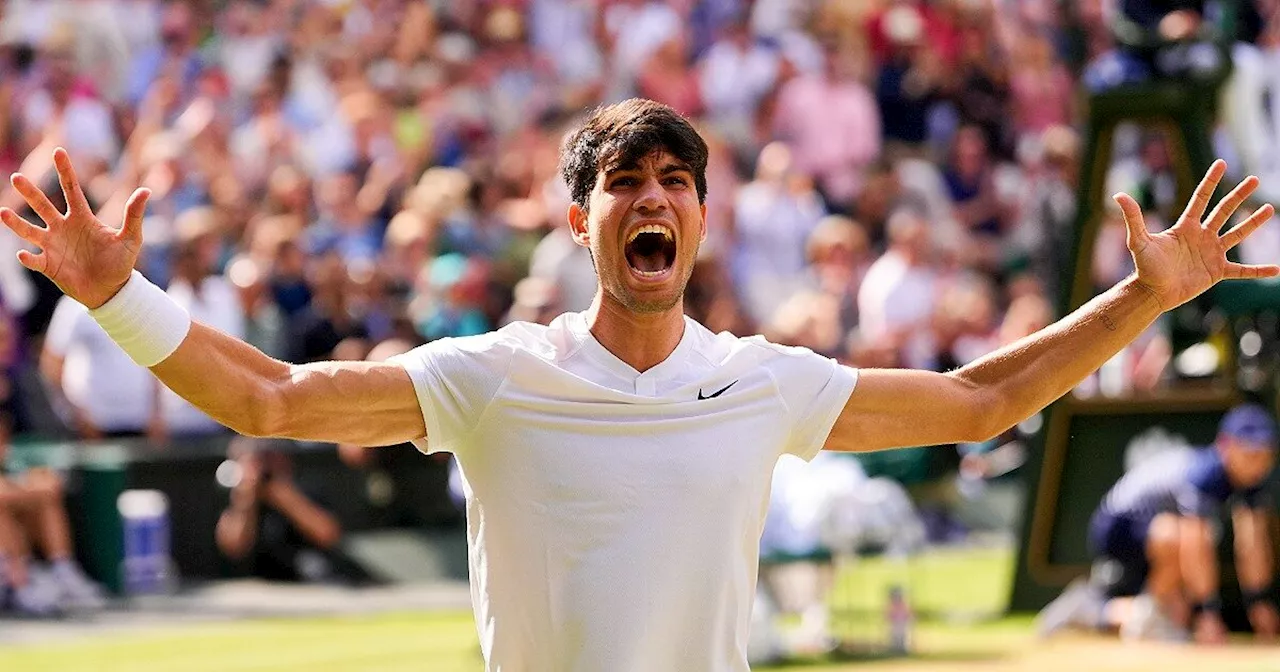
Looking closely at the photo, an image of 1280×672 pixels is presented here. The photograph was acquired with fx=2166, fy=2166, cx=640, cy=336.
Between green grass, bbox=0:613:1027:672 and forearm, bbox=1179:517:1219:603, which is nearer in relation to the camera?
green grass, bbox=0:613:1027:672

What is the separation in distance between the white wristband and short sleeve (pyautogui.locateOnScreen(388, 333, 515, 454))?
1.47ft

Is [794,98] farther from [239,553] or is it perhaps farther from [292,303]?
[239,553]

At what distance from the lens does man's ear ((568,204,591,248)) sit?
4.09m

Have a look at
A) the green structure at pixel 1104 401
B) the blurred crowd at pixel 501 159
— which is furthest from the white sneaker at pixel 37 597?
the green structure at pixel 1104 401

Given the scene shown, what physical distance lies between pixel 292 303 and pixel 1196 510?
5.58 meters

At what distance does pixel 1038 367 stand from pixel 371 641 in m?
7.48

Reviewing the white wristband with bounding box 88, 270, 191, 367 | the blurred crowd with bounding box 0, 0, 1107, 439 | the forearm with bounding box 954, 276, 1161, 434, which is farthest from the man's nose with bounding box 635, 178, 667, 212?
the blurred crowd with bounding box 0, 0, 1107, 439

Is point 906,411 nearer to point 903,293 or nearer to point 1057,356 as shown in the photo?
point 1057,356

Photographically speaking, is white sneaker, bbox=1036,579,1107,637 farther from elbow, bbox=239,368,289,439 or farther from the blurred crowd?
elbow, bbox=239,368,289,439

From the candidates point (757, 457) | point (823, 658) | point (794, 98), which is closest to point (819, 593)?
point (823, 658)

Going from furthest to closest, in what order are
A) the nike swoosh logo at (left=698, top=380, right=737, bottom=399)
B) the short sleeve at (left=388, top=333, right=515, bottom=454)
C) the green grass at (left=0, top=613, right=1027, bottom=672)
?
the green grass at (left=0, top=613, right=1027, bottom=672) < the nike swoosh logo at (left=698, top=380, right=737, bottom=399) < the short sleeve at (left=388, top=333, right=515, bottom=454)

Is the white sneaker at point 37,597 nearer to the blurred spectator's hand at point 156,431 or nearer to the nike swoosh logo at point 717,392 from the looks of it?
the blurred spectator's hand at point 156,431

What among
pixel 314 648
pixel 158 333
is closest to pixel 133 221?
pixel 158 333

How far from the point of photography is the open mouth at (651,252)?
12.9 ft
